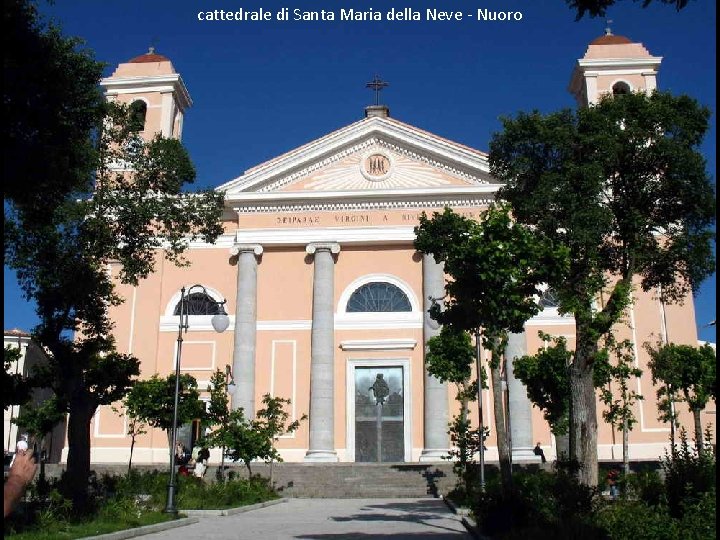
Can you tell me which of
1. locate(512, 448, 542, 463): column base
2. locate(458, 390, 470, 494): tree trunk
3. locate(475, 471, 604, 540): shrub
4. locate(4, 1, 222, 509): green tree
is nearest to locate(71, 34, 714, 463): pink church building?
locate(512, 448, 542, 463): column base

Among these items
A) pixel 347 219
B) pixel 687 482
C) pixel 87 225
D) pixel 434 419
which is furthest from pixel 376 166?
pixel 687 482

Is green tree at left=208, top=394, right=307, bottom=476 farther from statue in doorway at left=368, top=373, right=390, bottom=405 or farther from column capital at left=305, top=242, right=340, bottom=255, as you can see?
column capital at left=305, top=242, right=340, bottom=255

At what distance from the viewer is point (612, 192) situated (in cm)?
1722

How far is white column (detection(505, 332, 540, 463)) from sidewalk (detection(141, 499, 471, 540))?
353 inches

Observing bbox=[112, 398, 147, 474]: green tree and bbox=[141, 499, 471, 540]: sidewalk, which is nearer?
bbox=[141, 499, 471, 540]: sidewalk

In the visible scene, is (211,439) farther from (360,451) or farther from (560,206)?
(560,206)

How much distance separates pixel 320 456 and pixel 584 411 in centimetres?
1748

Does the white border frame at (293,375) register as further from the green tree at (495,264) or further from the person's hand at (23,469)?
the person's hand at (23,469)

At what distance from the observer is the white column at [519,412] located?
30.8 meters

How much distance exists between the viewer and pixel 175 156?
60.4 feet

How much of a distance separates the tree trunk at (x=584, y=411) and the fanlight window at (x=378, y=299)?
1838cm

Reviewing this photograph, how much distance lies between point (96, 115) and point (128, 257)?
449cm

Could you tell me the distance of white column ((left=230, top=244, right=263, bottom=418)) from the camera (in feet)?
107

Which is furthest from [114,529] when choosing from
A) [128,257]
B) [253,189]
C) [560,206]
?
[253,189]
